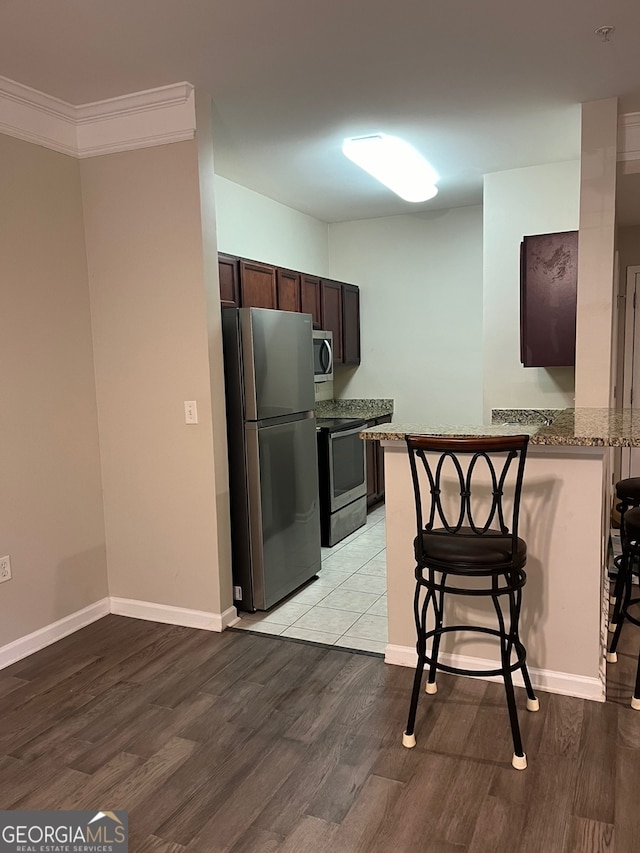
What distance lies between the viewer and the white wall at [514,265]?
14.3 feet

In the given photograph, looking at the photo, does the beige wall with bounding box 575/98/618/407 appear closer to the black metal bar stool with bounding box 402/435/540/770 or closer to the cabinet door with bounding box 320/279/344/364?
the black metal bar stool with bounding box 402/435/540/770

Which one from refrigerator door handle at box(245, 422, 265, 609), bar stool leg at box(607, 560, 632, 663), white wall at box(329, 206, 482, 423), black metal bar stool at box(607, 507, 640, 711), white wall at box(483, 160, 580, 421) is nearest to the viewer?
black metal bar stool at box(607, 507, 640, 711)

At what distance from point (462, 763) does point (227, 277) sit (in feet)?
9.37

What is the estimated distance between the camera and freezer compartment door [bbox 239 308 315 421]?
330 cm

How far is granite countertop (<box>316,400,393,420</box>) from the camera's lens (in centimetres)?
580

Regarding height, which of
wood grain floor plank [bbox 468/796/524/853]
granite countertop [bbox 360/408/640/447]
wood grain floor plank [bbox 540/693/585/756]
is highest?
granite countertop [bbox 360/408/640/447]

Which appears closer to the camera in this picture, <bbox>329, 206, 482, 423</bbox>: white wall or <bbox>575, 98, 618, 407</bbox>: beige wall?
<bbox>575, 98, 618, 407</bbox>: beige wall

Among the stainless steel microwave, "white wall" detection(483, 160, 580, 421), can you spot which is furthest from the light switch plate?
"white wall" detection(483, 160, 580, 421)

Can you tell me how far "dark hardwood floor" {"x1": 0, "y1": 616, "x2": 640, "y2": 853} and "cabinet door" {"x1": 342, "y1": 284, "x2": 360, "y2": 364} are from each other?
3.27m

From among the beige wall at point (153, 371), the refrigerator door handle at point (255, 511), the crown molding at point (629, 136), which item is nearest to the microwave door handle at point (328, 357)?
the refrigerator door handle at point (255, 511)

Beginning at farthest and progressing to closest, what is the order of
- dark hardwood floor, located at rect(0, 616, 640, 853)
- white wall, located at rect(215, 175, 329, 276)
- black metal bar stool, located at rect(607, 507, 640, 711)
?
white wall, located at rect(215, 175, 329, 276) < black metal bar stool, located at rect(607, 507, 640, 711) < dark hardwood floor, located at rect(0, 616, 640, 853)

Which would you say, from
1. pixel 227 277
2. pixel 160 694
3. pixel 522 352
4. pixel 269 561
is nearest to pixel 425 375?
pixel 522 352

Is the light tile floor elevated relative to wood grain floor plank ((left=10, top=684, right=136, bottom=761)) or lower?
elevated

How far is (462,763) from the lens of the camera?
83.0 inches
